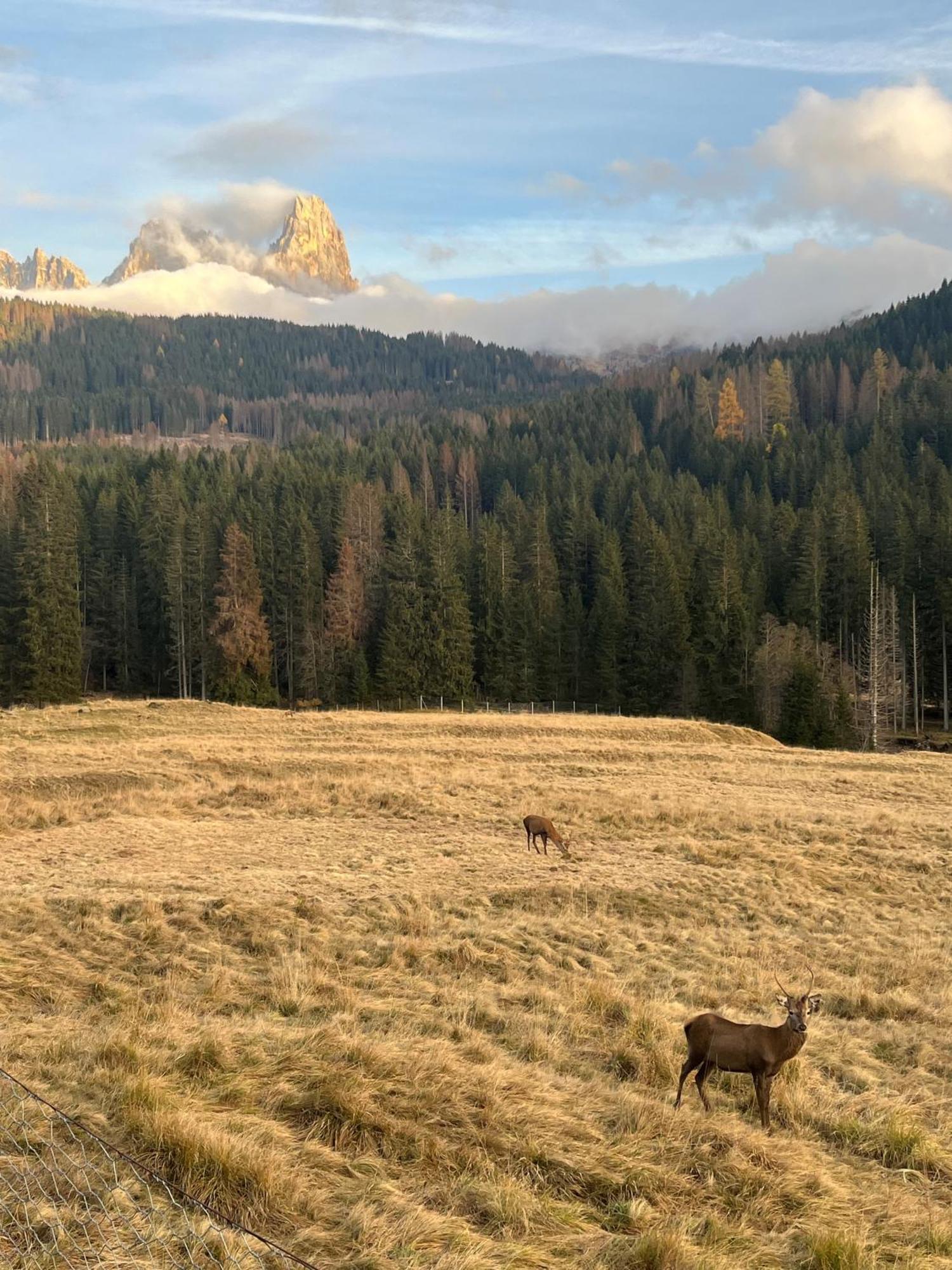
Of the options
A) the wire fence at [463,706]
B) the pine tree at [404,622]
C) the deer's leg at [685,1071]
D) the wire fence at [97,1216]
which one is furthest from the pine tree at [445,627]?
the wire fence at [97,1216]

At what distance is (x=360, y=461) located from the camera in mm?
133875

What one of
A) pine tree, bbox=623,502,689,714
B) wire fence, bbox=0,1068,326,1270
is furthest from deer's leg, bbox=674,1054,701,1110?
pine tree, bbox=623,502,689,714

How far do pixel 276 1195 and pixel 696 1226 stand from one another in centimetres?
297

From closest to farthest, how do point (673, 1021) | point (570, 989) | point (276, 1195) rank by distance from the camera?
1. point (276, 1195)
2. point (673, 1021)
3. point (570, 989)

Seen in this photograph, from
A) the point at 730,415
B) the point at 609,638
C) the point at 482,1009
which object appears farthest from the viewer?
the point at 730,415

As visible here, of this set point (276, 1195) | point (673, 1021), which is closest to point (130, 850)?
point (673, 1021)

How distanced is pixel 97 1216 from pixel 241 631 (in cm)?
6966

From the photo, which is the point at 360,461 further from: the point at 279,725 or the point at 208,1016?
the point at 208,1016

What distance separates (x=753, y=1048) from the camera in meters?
8.26

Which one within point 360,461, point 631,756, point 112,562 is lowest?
point 631,756

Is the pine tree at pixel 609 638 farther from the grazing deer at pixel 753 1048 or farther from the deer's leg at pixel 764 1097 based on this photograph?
the deer's leg at pixel 764 1097

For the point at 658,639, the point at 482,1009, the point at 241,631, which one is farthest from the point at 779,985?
the point at 241,631

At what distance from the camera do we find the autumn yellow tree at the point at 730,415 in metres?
146

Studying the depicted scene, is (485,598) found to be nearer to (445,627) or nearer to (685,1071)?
(445,627)
